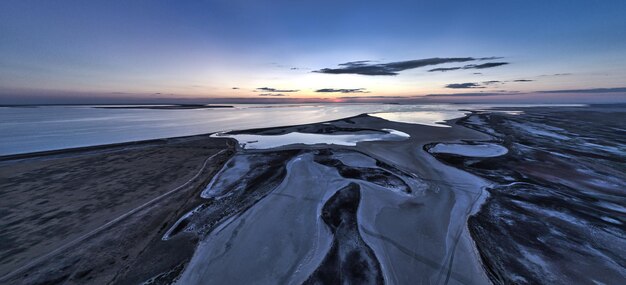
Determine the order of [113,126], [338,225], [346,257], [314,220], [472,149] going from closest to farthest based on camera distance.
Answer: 1. [346,257]
2. [338,225]
3. [314,220]
4. [472,149]
5. [113,126]

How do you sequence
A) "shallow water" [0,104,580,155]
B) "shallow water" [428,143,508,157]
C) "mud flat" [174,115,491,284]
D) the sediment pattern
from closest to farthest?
the sediment pattern
"mud flat" [174,115,491,284]
"shallow water" [428,143,508,157]
"shallow water" [0,104,580,155]

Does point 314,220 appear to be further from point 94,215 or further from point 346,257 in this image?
point 94,215

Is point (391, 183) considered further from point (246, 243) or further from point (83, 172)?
point (83, 172)

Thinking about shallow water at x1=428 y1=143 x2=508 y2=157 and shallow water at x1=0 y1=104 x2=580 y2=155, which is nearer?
shallow water at x1=428 y1=143 x2=508 y2=157

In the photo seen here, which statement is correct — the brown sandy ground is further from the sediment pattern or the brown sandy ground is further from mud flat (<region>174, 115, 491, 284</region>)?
the sediment pattern

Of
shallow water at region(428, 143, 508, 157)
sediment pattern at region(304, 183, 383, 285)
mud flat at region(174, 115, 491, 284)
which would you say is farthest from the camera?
shallow water at region(428, 143, 508, 157)

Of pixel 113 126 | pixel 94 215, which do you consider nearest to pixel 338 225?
pixel 94 215

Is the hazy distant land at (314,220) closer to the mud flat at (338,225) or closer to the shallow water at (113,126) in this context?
the mud flat at (338,225)

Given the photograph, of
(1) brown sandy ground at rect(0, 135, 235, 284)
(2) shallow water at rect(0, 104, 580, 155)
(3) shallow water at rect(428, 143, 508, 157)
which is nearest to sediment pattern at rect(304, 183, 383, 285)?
(1) brown sandy ground at rect(0, 135, 235, 284)

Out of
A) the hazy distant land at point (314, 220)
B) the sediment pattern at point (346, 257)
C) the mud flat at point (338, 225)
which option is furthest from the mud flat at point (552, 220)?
the sediment pattern at point (346, 257)
